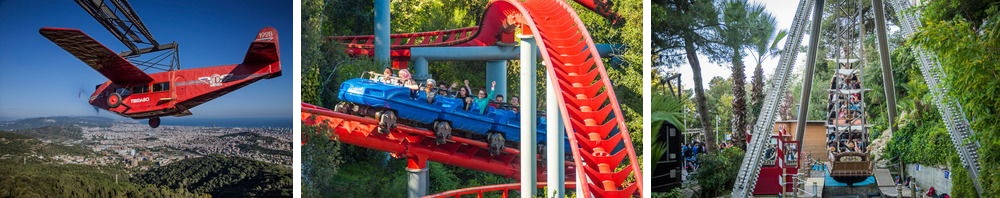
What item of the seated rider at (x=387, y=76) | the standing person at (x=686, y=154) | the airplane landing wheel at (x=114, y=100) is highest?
the seated rider at (x=387, y=76)

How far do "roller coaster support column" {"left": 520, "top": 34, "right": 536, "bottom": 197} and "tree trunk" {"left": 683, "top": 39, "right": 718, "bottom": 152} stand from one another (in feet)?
4.04

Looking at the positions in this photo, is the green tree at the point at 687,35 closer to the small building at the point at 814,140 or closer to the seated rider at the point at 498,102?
the small building at the point at 814,140

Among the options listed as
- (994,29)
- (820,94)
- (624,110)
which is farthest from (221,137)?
(994,29)

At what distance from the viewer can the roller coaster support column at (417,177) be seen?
8789 millimetres

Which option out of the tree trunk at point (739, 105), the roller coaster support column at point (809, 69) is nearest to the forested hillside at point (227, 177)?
the tree trunk at point (739, 105)

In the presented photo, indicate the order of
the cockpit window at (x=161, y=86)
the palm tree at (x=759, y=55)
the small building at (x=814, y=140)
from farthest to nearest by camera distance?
the cockpit window at (x=161, y=86) < the palm tree at (x=759, y=55) < the small building at (x=814, y=140)

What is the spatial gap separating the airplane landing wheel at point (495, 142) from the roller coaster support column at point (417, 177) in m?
0.55

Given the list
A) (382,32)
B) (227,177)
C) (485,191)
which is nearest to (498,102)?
(485,191)

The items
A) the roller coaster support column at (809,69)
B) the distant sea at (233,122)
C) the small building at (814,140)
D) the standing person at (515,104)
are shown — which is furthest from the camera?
the distant sea at (233,122)

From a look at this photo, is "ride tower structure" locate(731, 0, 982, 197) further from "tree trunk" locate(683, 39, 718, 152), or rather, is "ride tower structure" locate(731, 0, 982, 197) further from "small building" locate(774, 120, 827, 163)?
"tree trunk" locate(683, 39, 718, 152)

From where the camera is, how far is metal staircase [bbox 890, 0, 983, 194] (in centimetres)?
711

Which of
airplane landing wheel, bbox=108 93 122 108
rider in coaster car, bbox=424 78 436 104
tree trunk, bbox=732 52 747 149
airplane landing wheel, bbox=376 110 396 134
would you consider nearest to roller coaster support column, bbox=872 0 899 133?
tree trunk, bbox=732 52 747 149

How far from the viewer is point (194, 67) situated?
29.7ft

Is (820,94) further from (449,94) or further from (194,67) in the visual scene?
(194,67)
